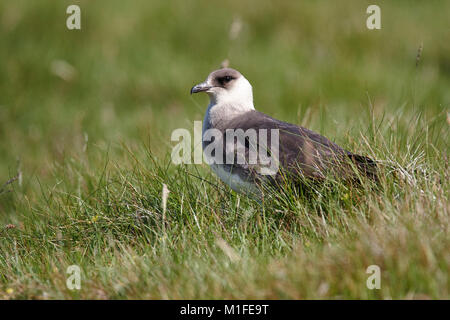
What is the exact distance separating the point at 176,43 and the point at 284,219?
6734mm

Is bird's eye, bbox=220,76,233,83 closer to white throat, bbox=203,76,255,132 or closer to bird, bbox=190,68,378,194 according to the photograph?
white throat, bbox=203,76,255,132

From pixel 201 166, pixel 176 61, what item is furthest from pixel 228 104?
pixel 176 61

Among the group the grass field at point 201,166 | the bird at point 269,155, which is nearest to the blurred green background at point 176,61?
the grass field at point 201,166

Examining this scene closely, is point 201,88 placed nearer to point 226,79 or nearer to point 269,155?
point 226,79

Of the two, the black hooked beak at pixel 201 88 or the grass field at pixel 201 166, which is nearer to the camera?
the grass field at pixel 201 166

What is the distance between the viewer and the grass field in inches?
109

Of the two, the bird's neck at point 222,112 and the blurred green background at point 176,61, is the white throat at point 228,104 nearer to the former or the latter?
the bird's neck at point 222,112

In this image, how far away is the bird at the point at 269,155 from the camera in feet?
11.7

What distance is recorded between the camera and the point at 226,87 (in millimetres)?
4594

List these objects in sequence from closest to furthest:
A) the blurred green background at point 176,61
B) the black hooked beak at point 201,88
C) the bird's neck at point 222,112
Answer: the bird's neck at point 222,112, the black hooked beak at point 201,88, the blurred green background at point 176,61

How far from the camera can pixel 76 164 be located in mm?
4836

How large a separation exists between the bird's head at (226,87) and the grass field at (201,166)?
0.43 m

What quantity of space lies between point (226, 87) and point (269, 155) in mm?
1001
